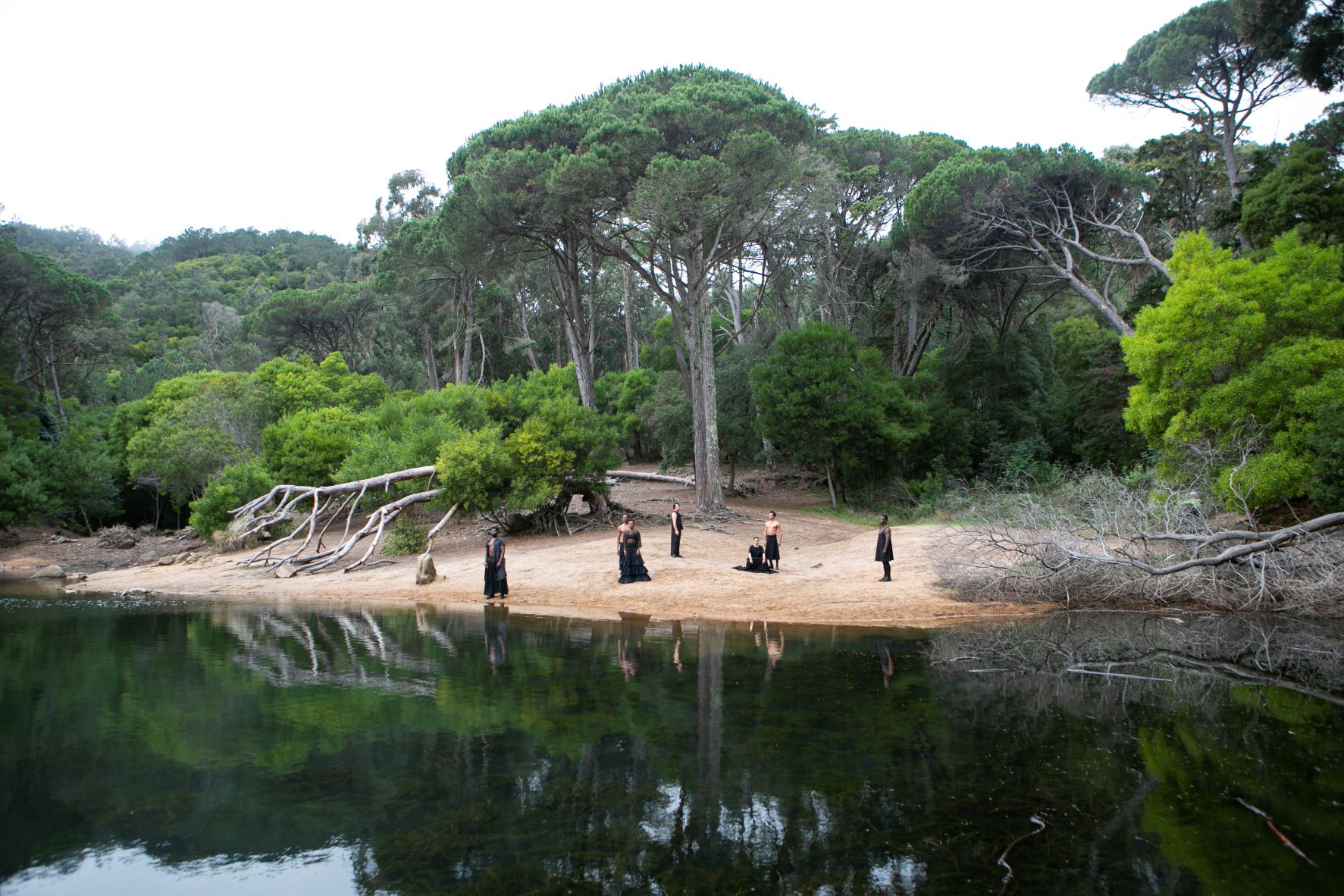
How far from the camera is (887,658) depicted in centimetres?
1147

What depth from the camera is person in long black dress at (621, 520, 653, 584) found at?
18203 millimetres

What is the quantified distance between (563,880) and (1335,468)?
49.8 ft

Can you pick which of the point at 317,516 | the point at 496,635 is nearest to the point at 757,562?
the point at 496,635

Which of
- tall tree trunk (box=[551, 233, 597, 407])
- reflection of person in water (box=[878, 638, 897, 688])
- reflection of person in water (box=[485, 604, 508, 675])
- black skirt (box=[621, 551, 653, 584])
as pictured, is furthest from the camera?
tall tree trunk (box=[551, 233, 597, 407])

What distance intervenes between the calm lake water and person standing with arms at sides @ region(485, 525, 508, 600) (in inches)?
227

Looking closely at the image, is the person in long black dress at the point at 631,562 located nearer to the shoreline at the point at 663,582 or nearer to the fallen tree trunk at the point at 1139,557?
the shoreline at the point at 663,582

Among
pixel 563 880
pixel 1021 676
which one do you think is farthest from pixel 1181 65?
pixel 563 880

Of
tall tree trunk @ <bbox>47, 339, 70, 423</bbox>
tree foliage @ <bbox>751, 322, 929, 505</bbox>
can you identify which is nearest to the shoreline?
tree foliage @ <bbox>751, 322, 929, 505</bbox>

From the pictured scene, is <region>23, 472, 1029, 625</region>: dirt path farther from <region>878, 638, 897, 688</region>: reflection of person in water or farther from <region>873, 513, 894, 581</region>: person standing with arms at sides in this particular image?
<region>878, 638, 897, 688</region>: reflection of person in water

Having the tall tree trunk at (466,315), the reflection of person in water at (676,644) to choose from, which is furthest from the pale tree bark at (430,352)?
the reflection of person in water at (676,644)

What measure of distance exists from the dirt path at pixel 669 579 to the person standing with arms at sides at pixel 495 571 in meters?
0.38

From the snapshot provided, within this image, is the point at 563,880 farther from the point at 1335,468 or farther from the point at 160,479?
the point at 160,479

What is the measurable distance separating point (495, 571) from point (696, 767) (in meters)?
11.7

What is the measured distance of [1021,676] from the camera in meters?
10.1
